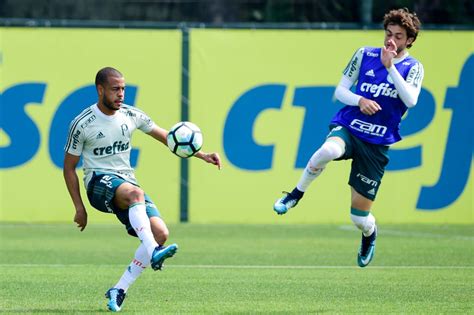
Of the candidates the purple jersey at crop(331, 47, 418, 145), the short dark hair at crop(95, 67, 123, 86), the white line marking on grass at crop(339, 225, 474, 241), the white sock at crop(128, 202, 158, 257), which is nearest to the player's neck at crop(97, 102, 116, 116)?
the short dark hair at crop(95, 67, 123, 86)

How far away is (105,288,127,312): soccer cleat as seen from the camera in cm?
922

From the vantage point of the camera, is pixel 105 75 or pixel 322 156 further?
pixel 322 156

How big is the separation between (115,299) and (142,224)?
26.3 inches

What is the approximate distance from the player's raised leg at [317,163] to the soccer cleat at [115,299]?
163cm

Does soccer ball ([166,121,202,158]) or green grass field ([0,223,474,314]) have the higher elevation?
soccer ball ([166,121,202,158])

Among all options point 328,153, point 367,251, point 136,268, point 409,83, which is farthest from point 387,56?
point 136,268

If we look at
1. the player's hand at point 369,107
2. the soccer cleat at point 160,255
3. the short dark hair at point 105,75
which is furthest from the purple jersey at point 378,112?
the soccer cleat at point 160,255

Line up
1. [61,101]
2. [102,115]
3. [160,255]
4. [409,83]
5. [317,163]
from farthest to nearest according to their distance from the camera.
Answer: [61,101], [317,163], [409,83], [102,115], [160,255]

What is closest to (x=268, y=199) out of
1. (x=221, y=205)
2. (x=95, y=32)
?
(x=221, y=205)

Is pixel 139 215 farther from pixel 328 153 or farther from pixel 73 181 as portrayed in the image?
pixel 328 153

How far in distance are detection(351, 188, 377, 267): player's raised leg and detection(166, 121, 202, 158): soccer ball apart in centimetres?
173

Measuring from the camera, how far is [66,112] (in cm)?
1775

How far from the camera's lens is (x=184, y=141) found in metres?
9.47

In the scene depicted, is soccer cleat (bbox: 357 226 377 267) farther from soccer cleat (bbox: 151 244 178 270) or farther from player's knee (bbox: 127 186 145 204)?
soccer cleat (bbox: 151 244 178 270)
